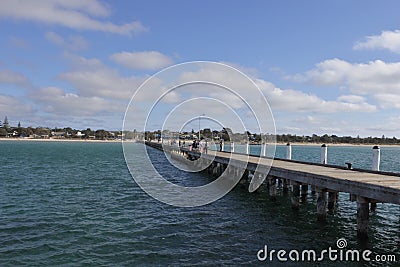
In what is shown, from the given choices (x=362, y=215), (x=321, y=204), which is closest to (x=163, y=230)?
(x=321, y=204)

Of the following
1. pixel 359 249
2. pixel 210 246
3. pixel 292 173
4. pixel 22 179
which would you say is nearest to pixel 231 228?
pixel 210 246

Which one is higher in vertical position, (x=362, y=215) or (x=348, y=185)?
(x=348, y=185)

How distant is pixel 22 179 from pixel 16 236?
17.2 m

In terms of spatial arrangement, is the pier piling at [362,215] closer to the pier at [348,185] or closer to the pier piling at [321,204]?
the pier at [348,185]

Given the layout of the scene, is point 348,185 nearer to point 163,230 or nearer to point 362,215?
point 362,215

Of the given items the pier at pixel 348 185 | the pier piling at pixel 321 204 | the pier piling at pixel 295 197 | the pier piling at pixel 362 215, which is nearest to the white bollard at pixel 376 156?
the pier at pixel 348 185

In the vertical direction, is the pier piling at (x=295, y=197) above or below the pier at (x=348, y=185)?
below

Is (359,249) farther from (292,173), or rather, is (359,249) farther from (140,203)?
(140,203)

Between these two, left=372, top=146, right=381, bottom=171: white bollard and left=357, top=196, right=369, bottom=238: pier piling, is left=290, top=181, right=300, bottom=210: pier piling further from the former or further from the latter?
left=357, top=196, right=369, bottom=238: pier piling

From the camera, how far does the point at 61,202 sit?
18.3 meters

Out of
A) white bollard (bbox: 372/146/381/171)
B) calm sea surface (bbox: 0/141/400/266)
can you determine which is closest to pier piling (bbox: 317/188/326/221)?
calm sea surface (bbox: 0/141/400/266)

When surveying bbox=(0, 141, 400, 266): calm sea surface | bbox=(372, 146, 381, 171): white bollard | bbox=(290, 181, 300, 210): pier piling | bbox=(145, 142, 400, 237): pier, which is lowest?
bbox=(0, 141, 400, 266): calm sea surface

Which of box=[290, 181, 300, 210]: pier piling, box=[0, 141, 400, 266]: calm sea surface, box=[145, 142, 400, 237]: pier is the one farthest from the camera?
box=[290, 181, 300, 210]: pier piling

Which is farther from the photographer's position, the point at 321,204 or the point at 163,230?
the point at 321,204
